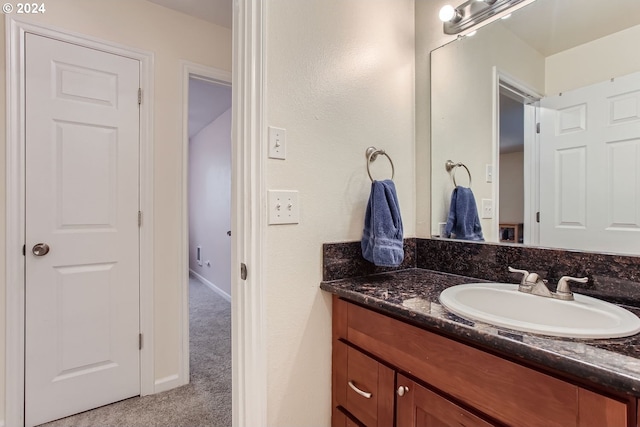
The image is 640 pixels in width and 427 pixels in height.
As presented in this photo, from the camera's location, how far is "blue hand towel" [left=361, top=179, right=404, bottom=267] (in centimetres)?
114

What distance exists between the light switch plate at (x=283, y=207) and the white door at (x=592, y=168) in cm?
89

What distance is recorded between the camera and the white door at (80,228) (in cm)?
154

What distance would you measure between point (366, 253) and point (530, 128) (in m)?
0.79


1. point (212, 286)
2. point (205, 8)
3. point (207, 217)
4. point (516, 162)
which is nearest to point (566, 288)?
point (516, 162)

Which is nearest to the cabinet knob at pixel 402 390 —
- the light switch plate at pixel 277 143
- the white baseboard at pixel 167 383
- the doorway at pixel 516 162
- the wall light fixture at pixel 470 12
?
the doorway at pixel 516 162

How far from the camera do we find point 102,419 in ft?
5.24

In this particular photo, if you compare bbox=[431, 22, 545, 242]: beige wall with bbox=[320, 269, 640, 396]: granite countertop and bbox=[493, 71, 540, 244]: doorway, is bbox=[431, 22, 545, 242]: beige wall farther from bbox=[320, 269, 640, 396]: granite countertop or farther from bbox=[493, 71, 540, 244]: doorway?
bbox=[320, 269, 640, 396]: granite countertop

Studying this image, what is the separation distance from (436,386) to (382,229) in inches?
21.2

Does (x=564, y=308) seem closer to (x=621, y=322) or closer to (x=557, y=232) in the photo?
(x=621, y=322)

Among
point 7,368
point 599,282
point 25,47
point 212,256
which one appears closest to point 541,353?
point 599,282

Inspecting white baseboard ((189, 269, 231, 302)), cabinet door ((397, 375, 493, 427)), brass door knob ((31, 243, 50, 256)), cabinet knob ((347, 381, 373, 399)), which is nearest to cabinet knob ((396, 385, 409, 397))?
cabinet door ((397, 375, 493, 427))

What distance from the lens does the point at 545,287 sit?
934 mm

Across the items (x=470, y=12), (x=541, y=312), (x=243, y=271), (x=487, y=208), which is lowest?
(x=541, y=312)

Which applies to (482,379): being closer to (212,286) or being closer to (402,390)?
(402,390)
